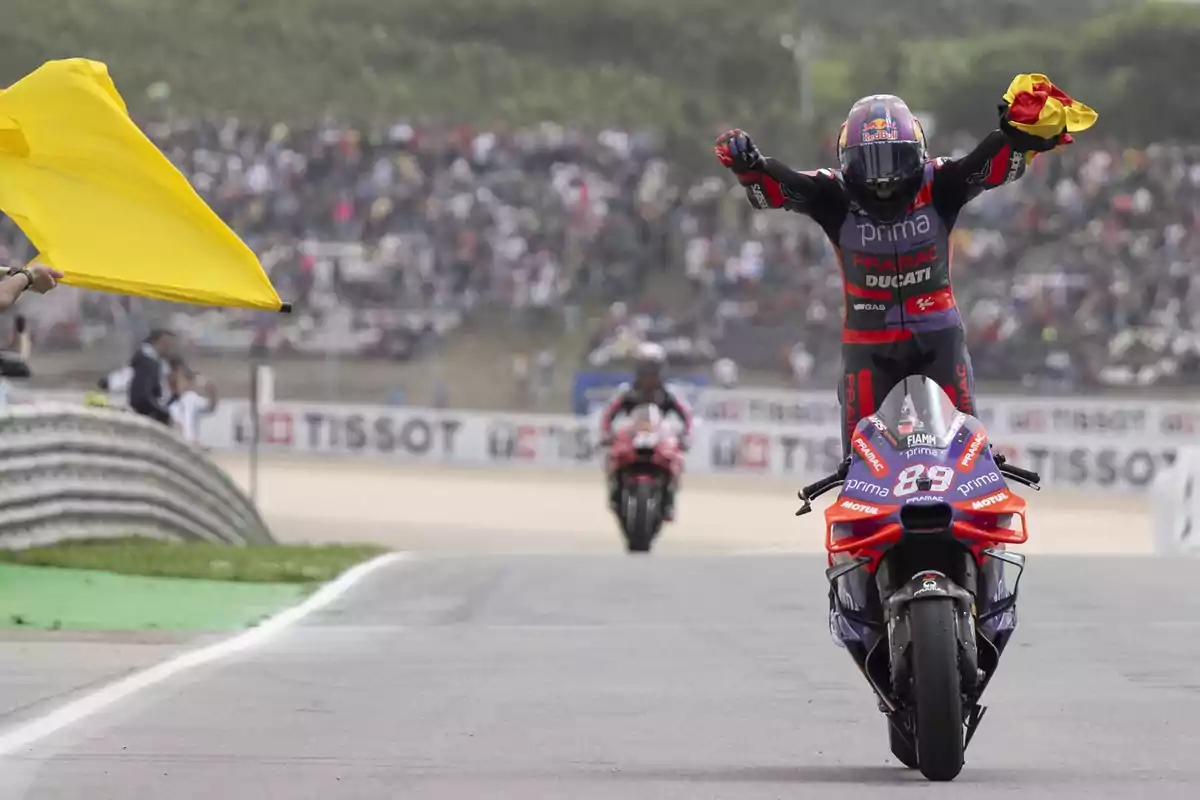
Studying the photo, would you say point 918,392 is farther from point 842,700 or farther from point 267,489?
point 267,489

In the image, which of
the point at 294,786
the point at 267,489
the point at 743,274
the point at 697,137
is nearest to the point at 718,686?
the point at 294,786

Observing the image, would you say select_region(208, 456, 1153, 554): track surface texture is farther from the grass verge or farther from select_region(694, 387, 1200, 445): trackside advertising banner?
the grass verge

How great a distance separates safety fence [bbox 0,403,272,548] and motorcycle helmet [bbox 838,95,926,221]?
28.9 feet

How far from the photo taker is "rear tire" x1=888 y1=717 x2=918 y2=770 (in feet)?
19.3

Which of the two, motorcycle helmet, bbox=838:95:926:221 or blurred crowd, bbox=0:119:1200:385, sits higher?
blurred crowd, bbox=0:119:1200:385

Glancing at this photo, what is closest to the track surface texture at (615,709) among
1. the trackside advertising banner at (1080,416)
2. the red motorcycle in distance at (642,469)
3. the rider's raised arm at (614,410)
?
the red motorcycle in distance at (642,469)

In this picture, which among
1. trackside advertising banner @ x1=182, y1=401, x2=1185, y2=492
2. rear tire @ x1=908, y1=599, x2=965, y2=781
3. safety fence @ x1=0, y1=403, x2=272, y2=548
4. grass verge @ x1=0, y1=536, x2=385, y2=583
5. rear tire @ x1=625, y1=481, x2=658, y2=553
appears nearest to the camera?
rear tire @ x1=908, y1=599, x2=965, y2=781

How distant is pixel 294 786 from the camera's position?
17.9ft

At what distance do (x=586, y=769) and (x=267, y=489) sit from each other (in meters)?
25.3

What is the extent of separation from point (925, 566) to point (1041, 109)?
5.75ft

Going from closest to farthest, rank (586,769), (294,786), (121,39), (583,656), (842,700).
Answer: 1. (294,786)
2. (586,769)
3. (842,700)
4. (583,656)
5. (121,39)

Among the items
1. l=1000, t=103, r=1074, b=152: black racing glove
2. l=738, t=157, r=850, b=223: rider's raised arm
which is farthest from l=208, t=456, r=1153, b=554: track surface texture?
l=1000, t=103, r=1074, b=152: black racing glove

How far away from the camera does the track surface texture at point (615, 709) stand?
220 inches

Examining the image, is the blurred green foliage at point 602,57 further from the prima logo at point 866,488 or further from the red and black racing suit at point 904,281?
the prima logo at point 866,488
